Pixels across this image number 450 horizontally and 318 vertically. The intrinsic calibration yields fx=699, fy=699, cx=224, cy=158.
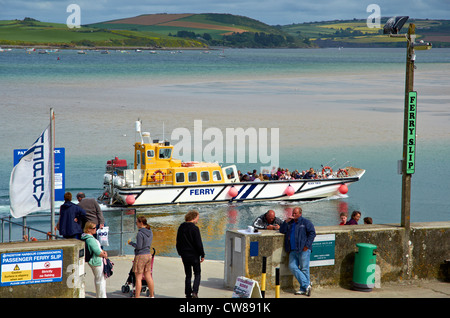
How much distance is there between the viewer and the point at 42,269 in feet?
39.7

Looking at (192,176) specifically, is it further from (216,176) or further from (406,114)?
(406,114)

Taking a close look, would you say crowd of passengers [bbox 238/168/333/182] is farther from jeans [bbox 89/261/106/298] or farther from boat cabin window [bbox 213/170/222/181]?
jeans [bbox 89/261/106/298]

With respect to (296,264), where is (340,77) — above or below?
above

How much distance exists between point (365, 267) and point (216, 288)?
3056 mm

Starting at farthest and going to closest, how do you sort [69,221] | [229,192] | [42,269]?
[229,192] < [69,221] < [42,269]

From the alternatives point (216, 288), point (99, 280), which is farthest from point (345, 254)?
point (99, 280)

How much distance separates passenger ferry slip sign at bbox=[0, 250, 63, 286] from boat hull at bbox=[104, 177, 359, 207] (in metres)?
22.4

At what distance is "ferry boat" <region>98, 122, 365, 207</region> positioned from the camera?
34.8m

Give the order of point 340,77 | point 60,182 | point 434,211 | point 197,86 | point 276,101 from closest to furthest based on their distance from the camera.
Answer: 1. point 60,182
2. point 434,211
3. point 276,101
4. point 197,86
5. point 340,77

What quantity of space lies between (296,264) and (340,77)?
463ft

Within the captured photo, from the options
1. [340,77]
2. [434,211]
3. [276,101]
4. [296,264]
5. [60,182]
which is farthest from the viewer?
[340,77]

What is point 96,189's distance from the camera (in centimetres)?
3916
